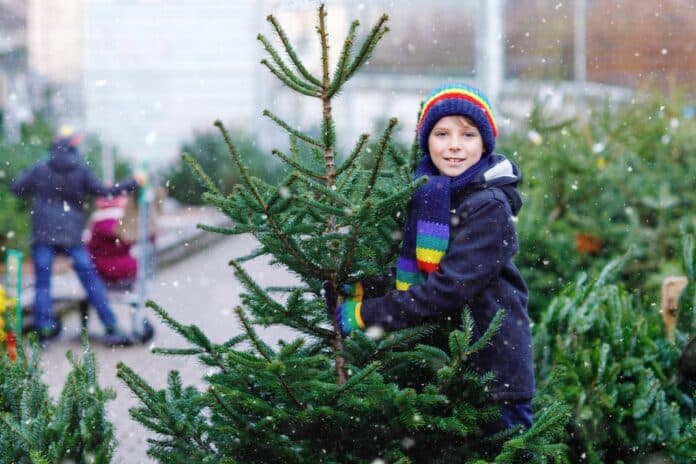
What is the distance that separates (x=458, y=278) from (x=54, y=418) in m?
1.48

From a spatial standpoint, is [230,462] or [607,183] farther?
[607,183]

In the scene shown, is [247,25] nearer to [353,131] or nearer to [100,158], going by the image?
[353,131]

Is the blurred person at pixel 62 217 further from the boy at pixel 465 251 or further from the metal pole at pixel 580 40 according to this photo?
the metal pole at pixel 580 40

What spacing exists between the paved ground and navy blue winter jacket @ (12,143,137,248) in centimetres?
96

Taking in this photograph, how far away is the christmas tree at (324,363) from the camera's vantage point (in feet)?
7.50

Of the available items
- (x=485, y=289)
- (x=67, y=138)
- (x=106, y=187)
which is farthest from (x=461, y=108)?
(x=67, y=138)

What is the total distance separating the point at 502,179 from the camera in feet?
8.50

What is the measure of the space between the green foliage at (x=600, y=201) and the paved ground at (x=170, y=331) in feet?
6.10

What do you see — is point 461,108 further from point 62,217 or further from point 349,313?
point 62,217

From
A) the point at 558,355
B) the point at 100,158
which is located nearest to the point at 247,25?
the point at 100,158

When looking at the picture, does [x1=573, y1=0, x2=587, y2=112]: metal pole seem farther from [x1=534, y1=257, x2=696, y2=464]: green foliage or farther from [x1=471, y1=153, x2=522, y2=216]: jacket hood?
[x1=471, y1=153, x2=522, y2=216]: jacket hood

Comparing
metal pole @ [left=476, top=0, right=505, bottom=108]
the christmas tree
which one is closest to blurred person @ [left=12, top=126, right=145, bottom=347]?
the christmas tree

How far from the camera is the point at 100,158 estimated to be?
1473cm

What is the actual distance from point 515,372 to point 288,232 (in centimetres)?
84
